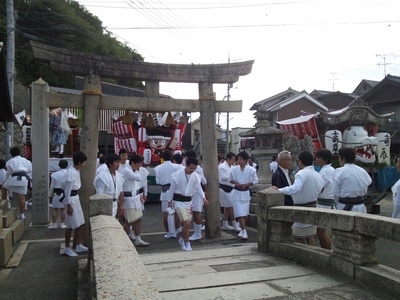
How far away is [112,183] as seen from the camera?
6.95 m

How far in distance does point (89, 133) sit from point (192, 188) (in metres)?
2.58

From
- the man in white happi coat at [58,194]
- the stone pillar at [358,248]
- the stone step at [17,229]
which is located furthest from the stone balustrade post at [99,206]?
the man in white happi coat at [58,194]

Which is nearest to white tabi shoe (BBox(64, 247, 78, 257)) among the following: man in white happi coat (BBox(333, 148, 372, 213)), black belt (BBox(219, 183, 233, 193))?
black belt (BBox(219, 183, 233, 193))

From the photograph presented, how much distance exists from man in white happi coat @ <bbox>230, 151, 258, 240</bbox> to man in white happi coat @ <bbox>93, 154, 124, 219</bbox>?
2953mm

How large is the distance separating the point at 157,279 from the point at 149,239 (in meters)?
4.08

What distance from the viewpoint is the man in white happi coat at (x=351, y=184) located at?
5.82 meters

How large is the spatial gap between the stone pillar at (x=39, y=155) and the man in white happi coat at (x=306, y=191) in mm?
7237

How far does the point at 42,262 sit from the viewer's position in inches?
264

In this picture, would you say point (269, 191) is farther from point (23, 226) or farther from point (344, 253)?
point (23, 226)

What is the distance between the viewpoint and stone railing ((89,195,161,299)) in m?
2.07

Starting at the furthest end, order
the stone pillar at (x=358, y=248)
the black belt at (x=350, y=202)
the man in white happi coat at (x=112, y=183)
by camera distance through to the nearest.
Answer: the man in white happi coat at (x=112, y=183) → the black belt at (x=350, y=202) → the stone pillar at (x=358, y=248)

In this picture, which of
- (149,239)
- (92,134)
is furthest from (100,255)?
(149,239)

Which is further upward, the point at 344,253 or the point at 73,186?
the point at 73,186

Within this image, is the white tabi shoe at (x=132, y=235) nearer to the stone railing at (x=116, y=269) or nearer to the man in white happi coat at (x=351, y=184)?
the stone railing at (x=116, y=269)
